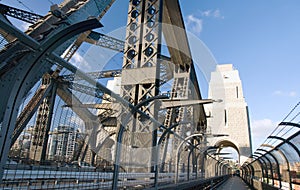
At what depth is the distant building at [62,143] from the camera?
2.32m

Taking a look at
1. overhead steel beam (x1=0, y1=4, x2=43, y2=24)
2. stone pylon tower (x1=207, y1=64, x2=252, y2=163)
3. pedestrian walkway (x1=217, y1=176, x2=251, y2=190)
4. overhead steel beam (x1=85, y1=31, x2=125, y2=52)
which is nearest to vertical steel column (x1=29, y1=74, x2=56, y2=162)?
overhead steel beam (x1=0, y1=4, x2=43, y2=24)

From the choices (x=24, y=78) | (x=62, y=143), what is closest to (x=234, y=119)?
(x=62, y=143)

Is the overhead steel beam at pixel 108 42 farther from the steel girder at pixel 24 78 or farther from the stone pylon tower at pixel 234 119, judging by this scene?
the stone pylon tower at pixel 234 119

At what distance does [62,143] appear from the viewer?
95.5 inches

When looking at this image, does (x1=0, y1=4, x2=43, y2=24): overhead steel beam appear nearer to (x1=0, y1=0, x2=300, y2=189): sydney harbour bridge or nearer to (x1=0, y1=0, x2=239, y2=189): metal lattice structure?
(x1=0, y1=0, x2=300, y2=189): sydney harbour bridge

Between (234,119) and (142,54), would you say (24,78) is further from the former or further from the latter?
(234,119)

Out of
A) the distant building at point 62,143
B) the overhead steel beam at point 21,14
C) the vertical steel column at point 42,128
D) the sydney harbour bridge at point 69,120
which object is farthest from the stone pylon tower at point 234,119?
the vertical steel column at point 42,128

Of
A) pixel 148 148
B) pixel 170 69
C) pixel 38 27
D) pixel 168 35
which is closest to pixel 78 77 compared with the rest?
pixel 38 27

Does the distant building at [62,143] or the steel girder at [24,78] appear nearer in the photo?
the steel girder at [24,78]

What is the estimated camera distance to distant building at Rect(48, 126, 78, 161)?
2322 mm

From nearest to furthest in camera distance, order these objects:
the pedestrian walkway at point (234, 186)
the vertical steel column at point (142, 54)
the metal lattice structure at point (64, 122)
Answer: the metal lattice structure at point (64, 122), the vertical steel column at point (142, 54), the pedestrian walkway at point (234, 186)

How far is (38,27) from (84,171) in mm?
3275

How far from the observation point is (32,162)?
80.2 inches

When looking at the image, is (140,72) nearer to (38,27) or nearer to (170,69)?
(38,27)
